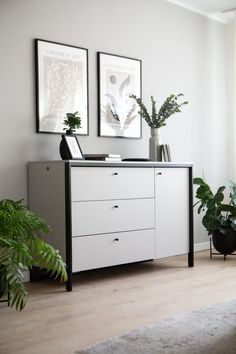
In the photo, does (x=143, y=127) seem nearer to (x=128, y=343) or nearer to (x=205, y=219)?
(x=205, y=219)

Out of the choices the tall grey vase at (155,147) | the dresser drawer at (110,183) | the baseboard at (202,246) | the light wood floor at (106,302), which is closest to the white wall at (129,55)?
the baseboard at (202,246)

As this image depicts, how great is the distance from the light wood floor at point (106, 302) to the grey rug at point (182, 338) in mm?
117

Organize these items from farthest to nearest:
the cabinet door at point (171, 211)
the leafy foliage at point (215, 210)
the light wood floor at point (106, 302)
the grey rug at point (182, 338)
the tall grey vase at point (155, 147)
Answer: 1. the leafy foliage at point (215, 210)
2. the tall grey vase at point (155, 147)
3. the cabinet door at point (171, 211)
4. the light wood floor at point (106, 302)
5. the grey rug at point (182, 338)

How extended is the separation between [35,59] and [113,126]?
0.92 metres

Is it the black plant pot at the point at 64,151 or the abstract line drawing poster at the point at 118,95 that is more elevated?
the abstract line drawing poster at the point at 118,95

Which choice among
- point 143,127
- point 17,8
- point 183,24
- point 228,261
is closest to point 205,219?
point 228,261

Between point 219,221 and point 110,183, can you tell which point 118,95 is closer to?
point 110,183

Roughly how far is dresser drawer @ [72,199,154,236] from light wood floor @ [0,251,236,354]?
390mm

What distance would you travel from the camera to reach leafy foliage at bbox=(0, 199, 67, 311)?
2469mm

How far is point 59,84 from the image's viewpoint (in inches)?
155

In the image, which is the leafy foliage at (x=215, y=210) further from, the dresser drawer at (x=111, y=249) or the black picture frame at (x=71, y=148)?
the black picture frame at (x=71, y=148)

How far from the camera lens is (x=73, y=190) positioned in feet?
11.3

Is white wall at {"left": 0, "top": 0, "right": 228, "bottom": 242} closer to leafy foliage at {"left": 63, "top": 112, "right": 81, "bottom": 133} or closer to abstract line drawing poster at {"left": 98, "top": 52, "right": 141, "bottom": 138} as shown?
abstract line drawing poster at {"left": 98, "top": 52, "right": 141, "bottom": 138}

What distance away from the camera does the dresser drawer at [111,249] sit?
3.50 metres
